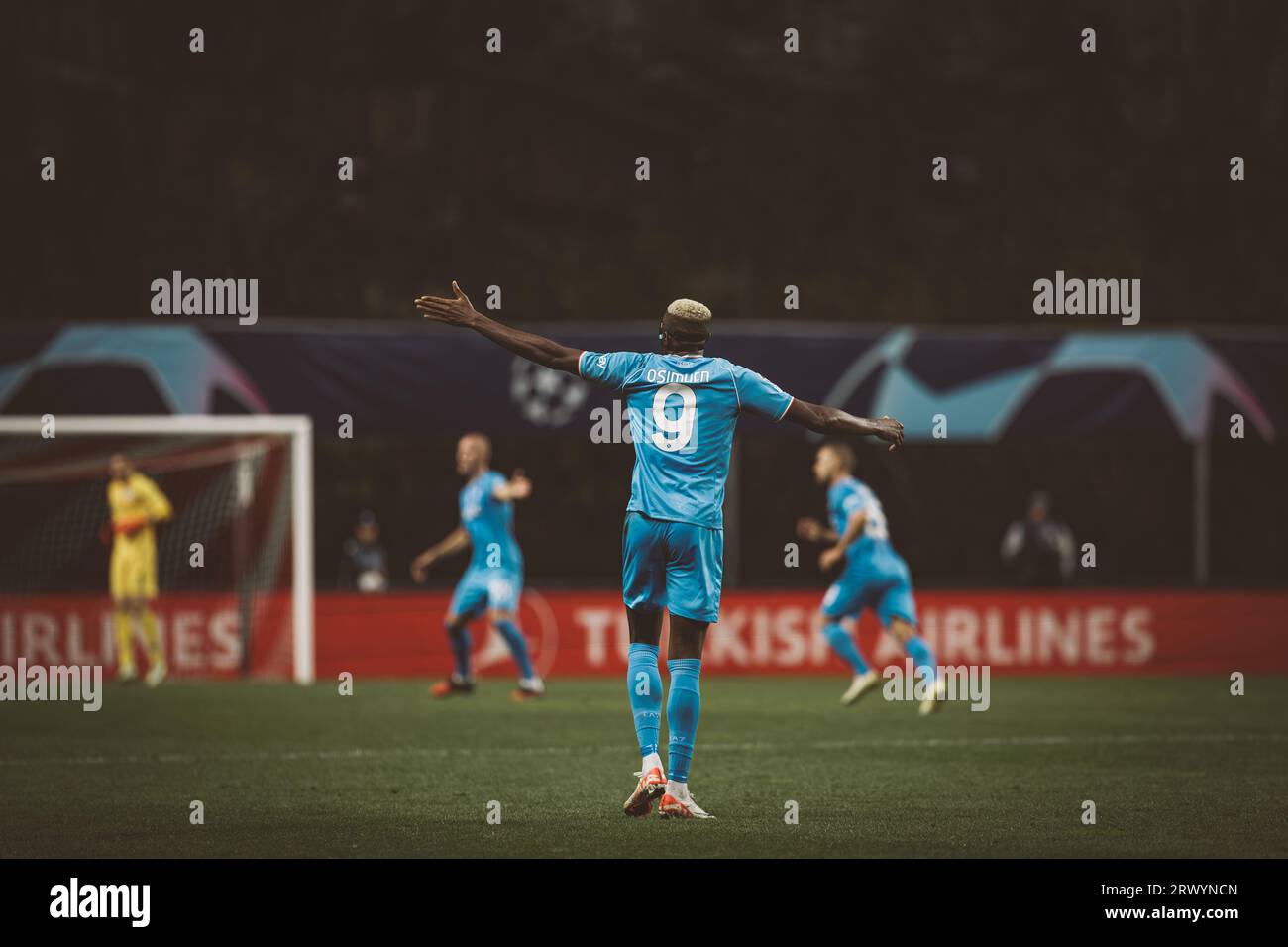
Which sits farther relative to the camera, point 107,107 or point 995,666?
point 107,107

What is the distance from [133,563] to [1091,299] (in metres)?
20.5

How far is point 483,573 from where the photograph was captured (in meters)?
16.1

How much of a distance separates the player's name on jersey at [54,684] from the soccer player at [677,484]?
7860mm

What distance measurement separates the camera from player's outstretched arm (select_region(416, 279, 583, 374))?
8367 mm

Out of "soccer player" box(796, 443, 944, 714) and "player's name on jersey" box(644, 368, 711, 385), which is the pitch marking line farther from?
"player's name on jersey" box(644, 368, 711, 385)

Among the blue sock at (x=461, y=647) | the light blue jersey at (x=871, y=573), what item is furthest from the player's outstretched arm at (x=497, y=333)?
the blue sock at (x=461, y=647)

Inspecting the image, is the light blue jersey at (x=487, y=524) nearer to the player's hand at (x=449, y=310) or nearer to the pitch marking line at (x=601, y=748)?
the pitch marking line at (x=601, y=748)

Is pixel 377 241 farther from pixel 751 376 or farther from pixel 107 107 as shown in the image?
pixel 751 376

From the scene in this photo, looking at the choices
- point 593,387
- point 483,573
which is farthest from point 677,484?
point 593,387

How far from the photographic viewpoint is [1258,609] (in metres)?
20.7

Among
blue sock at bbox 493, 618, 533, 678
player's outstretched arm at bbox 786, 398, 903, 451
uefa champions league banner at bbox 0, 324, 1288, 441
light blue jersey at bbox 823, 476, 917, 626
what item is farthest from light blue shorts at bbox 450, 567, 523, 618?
player's outstretched arm at bbox 786, 398, 903, 451

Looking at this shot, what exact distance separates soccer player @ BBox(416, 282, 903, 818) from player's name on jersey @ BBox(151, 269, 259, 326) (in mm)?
21452
